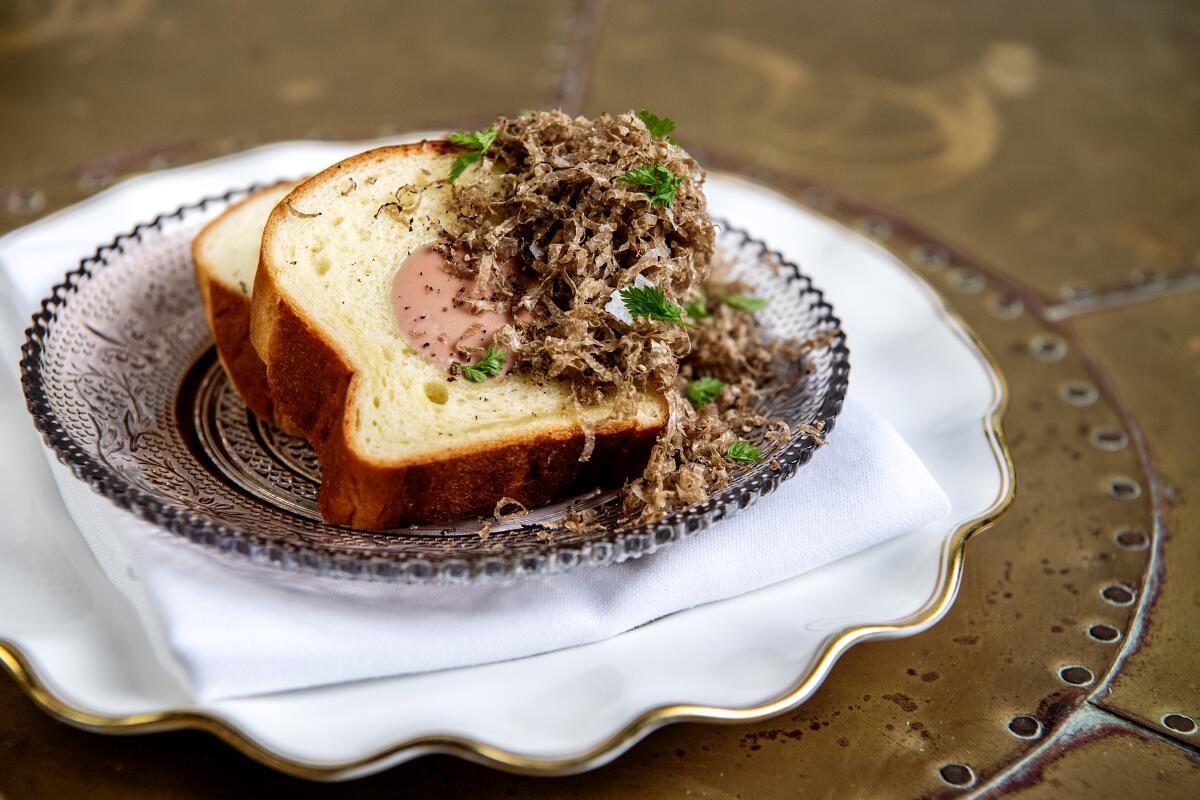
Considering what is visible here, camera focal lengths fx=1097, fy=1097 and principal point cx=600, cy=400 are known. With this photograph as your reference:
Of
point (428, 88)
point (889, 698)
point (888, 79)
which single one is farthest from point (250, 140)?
point (889, 698)

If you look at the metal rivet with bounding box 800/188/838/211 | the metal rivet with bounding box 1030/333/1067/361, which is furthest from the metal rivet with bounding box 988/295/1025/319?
the metal rivet with bounding box 800/188/838/211

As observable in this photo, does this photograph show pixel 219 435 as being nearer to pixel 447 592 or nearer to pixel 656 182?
pixel 447 592

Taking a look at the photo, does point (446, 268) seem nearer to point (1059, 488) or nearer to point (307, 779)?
point (307, 779)

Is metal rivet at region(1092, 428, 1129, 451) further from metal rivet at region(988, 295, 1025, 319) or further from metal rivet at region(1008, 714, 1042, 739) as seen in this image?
metal rivet at region(1008, 714, 1042, 739)

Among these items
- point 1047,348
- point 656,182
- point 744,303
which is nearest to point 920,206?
point 1047,348

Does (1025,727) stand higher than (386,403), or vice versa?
(386,403)
